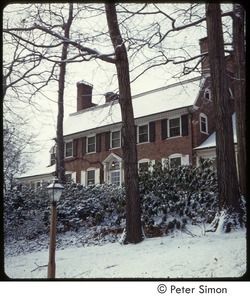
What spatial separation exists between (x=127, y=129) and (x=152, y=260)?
206cm

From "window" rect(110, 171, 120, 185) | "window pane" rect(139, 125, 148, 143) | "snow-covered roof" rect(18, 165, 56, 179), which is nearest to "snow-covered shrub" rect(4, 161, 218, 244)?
"window" rect(110, 171, 120, 185)

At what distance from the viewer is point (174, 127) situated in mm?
9891

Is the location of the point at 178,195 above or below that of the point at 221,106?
below

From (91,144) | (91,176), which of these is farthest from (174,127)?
(91,176)

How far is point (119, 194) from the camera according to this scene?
19.1 feet

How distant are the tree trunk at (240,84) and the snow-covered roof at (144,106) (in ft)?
3.29

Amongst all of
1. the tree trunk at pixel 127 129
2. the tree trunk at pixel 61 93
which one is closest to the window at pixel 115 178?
the tree trunk at pixel 61 93

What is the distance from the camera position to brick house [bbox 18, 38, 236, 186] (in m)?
6.05

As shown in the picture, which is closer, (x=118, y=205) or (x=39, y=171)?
(x=118, y=205)

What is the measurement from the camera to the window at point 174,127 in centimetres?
971

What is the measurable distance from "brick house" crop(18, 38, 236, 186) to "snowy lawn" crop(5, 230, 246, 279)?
200 cm

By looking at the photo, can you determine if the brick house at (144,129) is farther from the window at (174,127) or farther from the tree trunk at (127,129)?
the tree trunk at (127,129)

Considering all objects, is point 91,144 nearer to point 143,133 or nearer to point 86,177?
point 143,133

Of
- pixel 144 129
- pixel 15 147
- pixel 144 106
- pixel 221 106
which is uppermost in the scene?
pixel 144 106
